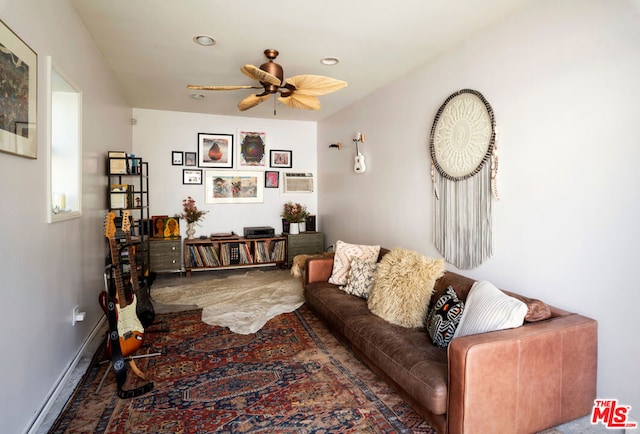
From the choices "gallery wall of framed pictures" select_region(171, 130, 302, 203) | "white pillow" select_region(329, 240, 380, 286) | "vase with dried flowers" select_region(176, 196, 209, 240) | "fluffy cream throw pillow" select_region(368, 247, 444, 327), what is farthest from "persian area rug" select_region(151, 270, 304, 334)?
"gallery wall of framed pictures" select_region(171, 130, 302, 203)

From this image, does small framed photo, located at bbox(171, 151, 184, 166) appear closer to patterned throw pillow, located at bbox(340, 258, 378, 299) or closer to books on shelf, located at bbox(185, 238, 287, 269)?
books on shelf, located at bbox(185, 238, 287, 269)

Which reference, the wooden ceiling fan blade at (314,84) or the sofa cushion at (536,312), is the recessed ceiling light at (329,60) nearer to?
the wooden ceiling fan blade at (314,84)

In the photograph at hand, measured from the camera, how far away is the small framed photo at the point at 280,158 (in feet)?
19.5

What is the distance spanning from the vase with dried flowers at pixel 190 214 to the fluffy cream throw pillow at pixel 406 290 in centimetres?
350

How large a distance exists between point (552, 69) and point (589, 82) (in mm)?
264

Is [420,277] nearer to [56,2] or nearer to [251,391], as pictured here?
[251,391]

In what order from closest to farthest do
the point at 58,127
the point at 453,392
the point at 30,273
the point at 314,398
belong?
the point at 453,392, the point at 30,273, the point at 314,398, the point at 58,127

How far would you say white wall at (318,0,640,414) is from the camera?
5.99 ft

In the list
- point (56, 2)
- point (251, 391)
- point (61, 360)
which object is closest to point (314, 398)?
point (251, 391)

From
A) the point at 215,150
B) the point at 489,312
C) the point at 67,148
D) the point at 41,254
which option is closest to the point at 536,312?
the point at 489,312

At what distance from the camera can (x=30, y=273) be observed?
1.77 m

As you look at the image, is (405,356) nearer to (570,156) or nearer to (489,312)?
(489,312)

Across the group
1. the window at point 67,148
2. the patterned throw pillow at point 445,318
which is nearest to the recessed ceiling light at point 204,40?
the window at point 67,148

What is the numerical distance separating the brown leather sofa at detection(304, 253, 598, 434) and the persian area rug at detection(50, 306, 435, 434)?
24cm
